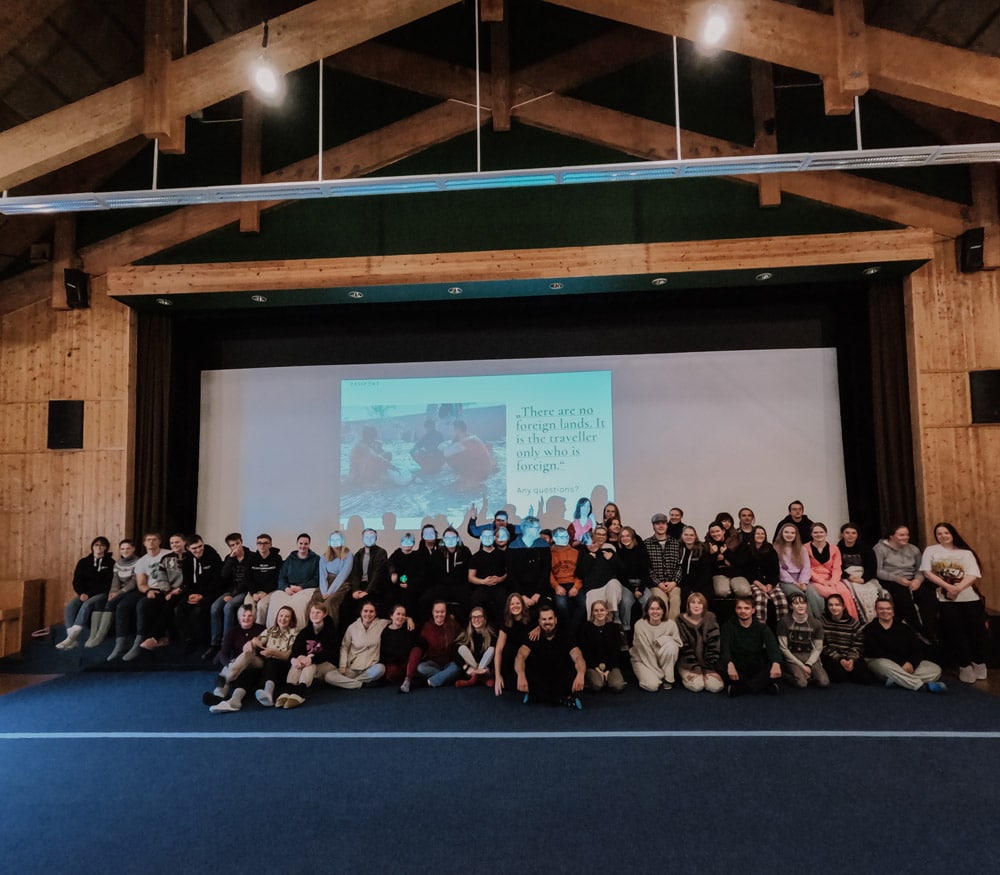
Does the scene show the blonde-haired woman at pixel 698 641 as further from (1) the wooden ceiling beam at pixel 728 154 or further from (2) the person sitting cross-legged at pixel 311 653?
(1) the wooden ceiling beam at pixel 728 154

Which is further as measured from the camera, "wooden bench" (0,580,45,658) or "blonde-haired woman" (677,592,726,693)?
"wooden bench" (0,580,45,658)

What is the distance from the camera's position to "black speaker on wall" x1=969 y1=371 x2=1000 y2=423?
661cm

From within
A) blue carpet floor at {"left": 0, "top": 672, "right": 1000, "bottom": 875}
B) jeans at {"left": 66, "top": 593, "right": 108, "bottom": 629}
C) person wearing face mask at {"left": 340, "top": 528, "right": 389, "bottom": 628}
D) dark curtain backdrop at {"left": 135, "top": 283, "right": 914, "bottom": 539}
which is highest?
dark curtain backdrop at {"left": 135, "top": 283, "right": 914, "bottom": 539}

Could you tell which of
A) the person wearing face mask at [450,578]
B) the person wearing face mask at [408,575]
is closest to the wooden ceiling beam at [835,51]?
the person wearing face mask at [450,578]

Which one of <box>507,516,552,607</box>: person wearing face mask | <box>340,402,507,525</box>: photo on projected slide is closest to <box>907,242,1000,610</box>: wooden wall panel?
<box>507,516,552,607</box>: person wearing face mask

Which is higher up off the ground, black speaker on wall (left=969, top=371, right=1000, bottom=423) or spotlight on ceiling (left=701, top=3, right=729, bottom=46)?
spotlight on ceiling (left=701, top=3, right=729, bottom=46)

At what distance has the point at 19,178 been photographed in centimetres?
535

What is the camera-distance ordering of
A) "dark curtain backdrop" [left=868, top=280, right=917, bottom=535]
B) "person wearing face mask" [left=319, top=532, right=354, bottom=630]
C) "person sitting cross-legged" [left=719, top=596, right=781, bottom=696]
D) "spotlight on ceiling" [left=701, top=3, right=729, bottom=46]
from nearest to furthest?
"spotlight on ceiling" [left=701, top=3, right=729, bottom=46]
"person sitting cross-legged" [left=719, top=596, right=781, bottom=696]
"person wearing face mask" [left=319, top=532, right=354, bottom=630]
"dark curtain backdrop" [left=868, top=280, right=917, bottom=535]

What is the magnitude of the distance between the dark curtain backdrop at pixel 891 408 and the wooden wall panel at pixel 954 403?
135 mm

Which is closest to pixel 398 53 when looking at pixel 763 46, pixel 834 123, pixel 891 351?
pixel 763 46

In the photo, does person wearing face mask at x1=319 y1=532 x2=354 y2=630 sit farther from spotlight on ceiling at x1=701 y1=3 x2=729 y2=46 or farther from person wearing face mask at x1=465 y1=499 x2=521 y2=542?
spotlight on ceiling at x1=701 y1=3 x2=729 y2=46

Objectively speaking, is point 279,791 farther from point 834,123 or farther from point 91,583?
point 834,123

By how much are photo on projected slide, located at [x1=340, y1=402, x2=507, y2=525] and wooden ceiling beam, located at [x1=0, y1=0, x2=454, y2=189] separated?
3.72 meters

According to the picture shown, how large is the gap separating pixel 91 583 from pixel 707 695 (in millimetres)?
5895
